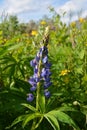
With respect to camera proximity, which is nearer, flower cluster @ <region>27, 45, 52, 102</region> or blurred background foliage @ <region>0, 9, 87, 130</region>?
flower cluster @ <region>27, 45, 52, 102</region>

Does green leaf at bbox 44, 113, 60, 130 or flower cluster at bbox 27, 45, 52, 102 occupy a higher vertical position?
flower cluster at bbox 27, 45, 52, 102

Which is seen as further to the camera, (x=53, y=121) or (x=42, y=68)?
(x=42, y=68)

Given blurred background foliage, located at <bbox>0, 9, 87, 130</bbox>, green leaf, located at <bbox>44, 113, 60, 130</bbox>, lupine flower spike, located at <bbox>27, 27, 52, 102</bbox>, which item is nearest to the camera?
green leaf, located at <bbox>44, 113, 60, 130</bbox>

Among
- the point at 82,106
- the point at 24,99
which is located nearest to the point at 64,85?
the point at 82,106

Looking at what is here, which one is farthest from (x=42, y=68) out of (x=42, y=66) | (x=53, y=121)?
(x=53, y=121)

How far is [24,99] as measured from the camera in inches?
103

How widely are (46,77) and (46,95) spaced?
13cm

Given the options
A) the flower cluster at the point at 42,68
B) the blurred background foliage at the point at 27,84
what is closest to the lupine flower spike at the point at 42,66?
the flower cluster at the point at 42,68

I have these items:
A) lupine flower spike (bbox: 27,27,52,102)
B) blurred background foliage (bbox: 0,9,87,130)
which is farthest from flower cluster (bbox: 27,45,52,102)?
blurred background foliage (bbox: 0,9,87,130)

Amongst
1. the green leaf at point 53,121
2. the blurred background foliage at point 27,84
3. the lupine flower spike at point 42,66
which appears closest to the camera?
the green leaf at point 53,121

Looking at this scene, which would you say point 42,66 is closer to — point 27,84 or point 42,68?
point 42,68

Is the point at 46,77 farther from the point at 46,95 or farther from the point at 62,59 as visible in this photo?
the point at 62,59

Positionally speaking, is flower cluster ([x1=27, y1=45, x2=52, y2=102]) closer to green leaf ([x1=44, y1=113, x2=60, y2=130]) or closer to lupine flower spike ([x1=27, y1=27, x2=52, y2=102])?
lupine flower spike ([x1=27, y1=27, x2=52, y2=102])

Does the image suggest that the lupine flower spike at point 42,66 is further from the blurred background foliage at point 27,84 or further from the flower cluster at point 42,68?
the blurred background foliage at point 27,84
